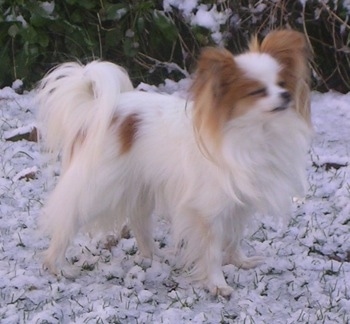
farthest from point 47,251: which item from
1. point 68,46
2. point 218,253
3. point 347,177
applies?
point 68,46

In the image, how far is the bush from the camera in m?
6.53

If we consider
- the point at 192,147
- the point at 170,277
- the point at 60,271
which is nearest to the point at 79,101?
the point at 192,147

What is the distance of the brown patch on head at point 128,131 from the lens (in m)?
3.84

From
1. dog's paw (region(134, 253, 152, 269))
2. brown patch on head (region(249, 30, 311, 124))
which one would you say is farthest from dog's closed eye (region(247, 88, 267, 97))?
dog's paw (region(134, 253, 152, 269))

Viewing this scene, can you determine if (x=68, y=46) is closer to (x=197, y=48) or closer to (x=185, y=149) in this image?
(x=197, y=48)

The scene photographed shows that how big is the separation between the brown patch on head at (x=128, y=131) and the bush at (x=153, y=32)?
2.78 m

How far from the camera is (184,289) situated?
156 inches

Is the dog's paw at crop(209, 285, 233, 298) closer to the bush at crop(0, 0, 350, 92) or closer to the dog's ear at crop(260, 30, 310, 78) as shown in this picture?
the dog's ear at crop(260, 30, 310, 78)

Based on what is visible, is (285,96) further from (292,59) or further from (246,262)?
(246,262)

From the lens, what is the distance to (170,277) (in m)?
4.08

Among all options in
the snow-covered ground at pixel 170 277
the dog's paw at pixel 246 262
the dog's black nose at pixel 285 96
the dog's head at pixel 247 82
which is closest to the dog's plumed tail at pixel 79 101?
the dog's head at pixel 247 82

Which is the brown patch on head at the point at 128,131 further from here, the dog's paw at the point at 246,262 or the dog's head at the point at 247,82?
the dog's paw at the point at 246,262

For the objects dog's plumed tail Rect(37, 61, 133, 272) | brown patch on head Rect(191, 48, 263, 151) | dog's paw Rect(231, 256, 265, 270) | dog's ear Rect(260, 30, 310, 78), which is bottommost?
dog's paw Rect(231, 256, 265, 270)

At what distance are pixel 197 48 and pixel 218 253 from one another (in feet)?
10.6
